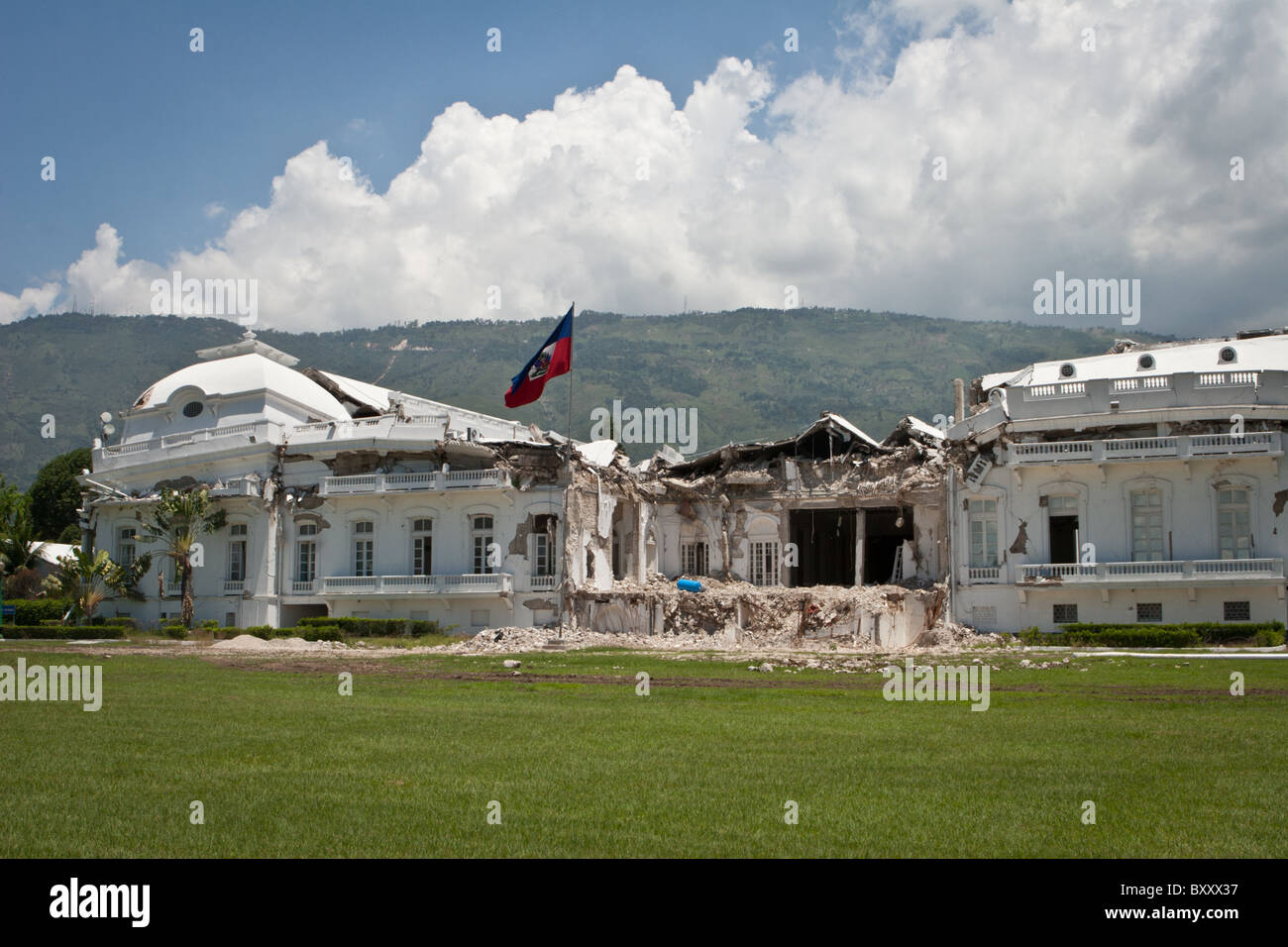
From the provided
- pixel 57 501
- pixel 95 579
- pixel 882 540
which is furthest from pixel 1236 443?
pixel 57 501

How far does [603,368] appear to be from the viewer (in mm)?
177375

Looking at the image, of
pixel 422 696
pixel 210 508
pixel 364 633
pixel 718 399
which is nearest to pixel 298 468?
pixel 210 508

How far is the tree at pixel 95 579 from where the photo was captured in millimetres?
49969

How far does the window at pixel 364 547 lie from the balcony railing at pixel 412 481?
1.99m

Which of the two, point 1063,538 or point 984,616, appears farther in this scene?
point 1063,538

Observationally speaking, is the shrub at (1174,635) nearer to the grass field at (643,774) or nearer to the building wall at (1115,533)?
the building wall at (1115,533)

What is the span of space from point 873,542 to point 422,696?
3721 cm

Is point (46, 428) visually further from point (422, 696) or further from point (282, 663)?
point (422, 696)

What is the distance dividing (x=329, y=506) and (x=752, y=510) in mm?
19190

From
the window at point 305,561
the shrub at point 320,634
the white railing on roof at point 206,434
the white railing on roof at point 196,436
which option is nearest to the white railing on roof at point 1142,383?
the shrub at point 320,634

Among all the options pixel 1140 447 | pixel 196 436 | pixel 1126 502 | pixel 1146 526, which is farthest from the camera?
pixel 196 436

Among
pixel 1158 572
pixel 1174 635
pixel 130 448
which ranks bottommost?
pixel 1174 635

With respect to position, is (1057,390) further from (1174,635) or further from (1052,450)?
(1174,635)
